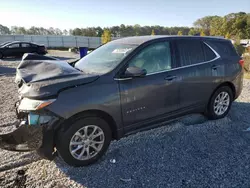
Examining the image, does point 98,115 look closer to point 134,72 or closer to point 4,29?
point 134,72

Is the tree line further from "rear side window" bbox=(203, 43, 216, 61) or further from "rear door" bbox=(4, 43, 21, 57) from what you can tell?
"rear side window" bbox=(203, 43, 216, 61)

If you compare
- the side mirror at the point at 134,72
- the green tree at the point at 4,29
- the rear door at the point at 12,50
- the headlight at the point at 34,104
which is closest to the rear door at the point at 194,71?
the side mirror at the point at 134,72

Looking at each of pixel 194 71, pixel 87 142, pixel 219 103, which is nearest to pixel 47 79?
pixel 87 142

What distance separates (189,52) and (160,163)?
2.03 meters

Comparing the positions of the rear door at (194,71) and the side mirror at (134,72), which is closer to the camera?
the side mirror at (134,72)

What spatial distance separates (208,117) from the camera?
14.2ft

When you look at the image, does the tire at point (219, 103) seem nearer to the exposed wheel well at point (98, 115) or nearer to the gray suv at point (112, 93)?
the gray suv at point (112, 93)

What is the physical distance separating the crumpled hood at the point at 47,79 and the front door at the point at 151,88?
581 mm

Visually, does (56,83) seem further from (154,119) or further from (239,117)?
(239,117)

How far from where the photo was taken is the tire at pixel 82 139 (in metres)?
2.65

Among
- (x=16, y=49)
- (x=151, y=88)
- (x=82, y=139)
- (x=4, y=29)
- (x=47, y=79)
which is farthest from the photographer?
(x=4, y=29)

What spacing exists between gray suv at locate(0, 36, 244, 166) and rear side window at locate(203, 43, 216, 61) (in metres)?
0.02

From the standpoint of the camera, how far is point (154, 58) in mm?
3338

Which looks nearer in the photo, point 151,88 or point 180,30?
point 151,88
